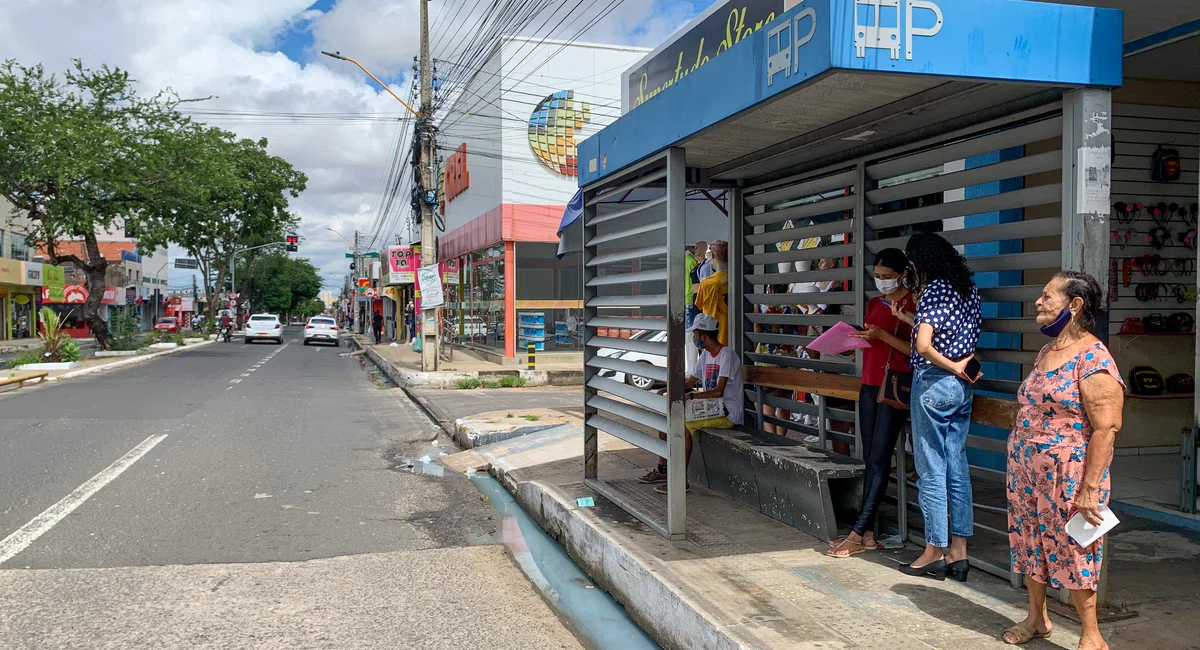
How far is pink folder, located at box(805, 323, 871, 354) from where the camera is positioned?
4.97 metres

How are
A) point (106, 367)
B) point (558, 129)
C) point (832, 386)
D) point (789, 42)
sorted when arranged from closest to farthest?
point (789, 42), point (832, 386), point (106, 367), point (558, 129)

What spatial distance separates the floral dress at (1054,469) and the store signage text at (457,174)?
26.4 metres

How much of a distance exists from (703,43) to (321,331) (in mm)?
37548

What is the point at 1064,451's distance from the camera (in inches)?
133

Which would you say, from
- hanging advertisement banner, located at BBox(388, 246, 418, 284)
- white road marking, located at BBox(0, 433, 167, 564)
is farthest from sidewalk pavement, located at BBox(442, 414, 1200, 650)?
hanging advertisement banner, located at BBox(388, 246, 418, 284)

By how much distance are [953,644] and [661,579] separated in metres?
1.43

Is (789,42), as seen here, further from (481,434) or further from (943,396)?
(481,434)

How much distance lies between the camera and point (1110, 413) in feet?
10.8

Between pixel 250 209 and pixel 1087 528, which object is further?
pixel 250 209

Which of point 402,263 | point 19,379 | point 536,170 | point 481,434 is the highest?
point 536,170

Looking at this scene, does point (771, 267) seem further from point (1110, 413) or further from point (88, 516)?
point (88, 516)

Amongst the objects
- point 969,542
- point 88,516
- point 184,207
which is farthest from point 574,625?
point 184,207

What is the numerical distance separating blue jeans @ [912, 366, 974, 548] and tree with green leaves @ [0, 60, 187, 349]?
85.1ft

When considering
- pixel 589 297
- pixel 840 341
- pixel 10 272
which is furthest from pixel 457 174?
pixel 10 272
